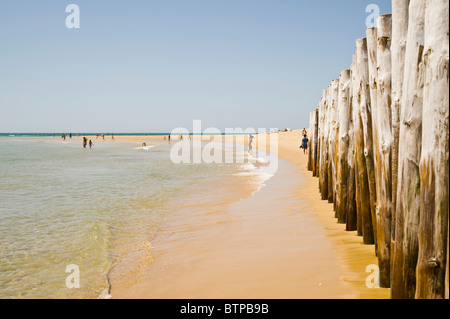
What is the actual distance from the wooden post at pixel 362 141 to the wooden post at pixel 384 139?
35.0 inches

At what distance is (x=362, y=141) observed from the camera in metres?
4.62

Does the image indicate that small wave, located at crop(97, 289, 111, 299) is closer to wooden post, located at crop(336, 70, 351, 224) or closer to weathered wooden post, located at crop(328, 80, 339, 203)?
wooden post, located at crop(336, 70, 351, 224)

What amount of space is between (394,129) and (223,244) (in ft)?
9.52

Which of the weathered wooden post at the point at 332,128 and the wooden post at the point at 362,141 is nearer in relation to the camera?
the wooden post at the point at 362,141

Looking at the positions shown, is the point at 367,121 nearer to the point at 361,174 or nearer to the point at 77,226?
the point at 361,174

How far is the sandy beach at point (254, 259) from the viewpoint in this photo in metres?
3.51

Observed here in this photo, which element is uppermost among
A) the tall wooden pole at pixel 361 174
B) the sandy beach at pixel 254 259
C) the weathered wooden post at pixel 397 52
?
the weathered wooden post at pixel 397 52

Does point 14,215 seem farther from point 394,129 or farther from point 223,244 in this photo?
point 394,129

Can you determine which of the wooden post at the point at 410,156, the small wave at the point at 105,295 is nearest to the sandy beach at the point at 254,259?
the small wave at the point at 105,295

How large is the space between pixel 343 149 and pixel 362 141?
125cm

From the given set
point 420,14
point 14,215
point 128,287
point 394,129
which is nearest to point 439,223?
point 394,129

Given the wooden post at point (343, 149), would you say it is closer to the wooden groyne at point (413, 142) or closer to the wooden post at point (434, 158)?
the wooden groyne at point (413, 142)

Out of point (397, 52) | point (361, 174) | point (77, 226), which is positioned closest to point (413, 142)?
point (397, 52)

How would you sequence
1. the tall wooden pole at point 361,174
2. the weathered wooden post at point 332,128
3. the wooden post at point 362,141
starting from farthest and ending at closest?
the weathered wooden post at point 332,128
the tall wooden pole at point 361,174
the wooden post at point 362,141
